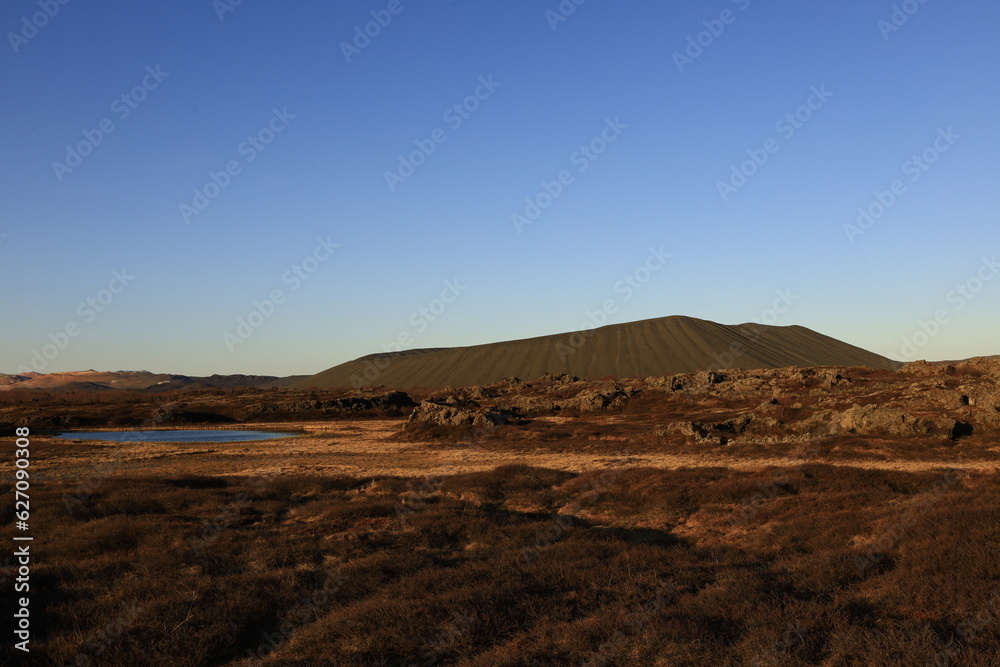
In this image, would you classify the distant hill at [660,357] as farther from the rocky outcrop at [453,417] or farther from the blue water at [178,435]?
the blue water at [178,435]

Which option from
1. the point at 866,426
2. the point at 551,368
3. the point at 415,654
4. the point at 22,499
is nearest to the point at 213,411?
the point at 22,499

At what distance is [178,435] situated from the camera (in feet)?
210

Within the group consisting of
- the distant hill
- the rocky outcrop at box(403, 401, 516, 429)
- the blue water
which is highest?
the distant hill

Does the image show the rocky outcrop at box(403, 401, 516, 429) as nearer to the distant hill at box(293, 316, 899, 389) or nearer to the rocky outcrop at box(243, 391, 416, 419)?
the rocky outcrop at box(243, 391, 416, 419)

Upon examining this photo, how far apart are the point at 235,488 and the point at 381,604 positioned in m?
17.3

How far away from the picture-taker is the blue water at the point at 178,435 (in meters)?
58.5

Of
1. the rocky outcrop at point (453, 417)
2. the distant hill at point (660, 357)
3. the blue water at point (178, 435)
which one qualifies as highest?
the distant hill at point (660, 357)

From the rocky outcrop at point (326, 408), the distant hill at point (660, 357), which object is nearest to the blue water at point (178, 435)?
the rocky outcrop at point (326, 408)

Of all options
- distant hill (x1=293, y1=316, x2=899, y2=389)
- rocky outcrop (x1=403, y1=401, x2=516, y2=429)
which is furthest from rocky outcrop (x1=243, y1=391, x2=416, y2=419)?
distant hill (x1=293, y1=316, x2=899, y2=389)

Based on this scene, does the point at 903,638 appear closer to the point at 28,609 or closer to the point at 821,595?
the point at 821,595

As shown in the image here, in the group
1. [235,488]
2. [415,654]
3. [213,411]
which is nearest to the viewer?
[415,654]

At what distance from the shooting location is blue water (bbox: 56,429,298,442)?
58472 mm

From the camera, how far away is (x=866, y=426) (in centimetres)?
3784

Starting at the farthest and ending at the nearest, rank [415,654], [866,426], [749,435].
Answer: [749,435], [866,426], [415,654]
